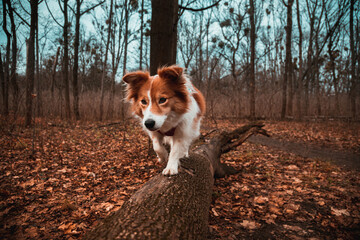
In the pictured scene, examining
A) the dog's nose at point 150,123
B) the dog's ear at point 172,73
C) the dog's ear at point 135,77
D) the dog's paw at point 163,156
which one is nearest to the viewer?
the dog's nose at point 150,123

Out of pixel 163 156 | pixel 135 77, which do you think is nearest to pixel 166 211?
pixel 163 156

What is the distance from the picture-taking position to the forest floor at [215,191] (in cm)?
A: 224

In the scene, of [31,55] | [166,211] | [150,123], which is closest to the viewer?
[166,211]

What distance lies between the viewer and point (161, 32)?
4156 mm

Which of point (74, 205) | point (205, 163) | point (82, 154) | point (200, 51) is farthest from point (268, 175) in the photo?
point (200, 51)

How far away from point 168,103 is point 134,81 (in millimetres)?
688

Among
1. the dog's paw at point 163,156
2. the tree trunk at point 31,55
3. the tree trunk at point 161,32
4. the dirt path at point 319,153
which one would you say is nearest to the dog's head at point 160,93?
the dog's paw at point 163,156

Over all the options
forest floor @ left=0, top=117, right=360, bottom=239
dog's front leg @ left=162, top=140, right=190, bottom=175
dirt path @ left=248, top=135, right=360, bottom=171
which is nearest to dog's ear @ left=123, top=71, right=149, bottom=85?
dog's front leg @ left=162, top=140, right=190, bottom=175

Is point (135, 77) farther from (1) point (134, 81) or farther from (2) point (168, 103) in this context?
(2) point (168, 103)

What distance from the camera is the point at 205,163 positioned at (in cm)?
292

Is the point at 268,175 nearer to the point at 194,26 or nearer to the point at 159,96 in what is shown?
the point at 159,96

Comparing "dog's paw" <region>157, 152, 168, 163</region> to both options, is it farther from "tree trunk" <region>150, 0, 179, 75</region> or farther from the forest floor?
"tree trunk" <region>150, 0, 179, 75</region>

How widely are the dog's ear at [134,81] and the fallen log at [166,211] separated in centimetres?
128

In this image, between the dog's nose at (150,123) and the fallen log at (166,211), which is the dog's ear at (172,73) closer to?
the dog's nose at (150,123)
